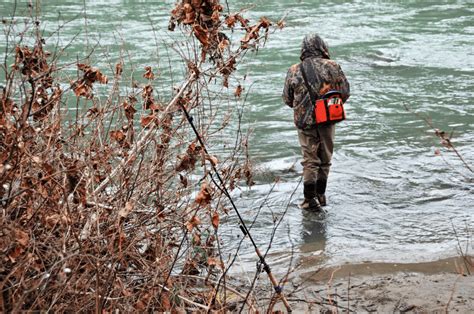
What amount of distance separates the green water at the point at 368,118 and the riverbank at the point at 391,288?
0.96ft

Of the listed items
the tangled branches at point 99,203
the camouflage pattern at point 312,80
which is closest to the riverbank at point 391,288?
the tangled branches at point 99,203

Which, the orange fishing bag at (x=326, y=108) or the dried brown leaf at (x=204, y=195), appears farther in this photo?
the orange fishing bag at (x=326, y=108)

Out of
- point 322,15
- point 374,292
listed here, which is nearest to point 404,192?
point 374,292

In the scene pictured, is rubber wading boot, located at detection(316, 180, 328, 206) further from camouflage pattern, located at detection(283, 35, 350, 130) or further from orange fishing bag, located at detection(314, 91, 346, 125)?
orange fishing bag, located at detection(314, 91, 346, 125)

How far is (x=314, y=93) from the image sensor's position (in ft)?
27.9

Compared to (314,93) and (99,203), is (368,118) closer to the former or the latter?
(314,93)

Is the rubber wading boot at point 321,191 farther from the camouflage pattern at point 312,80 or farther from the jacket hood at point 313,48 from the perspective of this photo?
the jacket hood at point 313,48

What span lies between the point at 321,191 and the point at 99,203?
4.44 metres

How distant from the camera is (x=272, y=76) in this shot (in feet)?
51.1

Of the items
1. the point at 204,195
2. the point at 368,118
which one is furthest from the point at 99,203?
the point at 368,118

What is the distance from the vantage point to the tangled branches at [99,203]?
4.32 metres

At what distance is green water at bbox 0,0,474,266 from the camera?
328 inches

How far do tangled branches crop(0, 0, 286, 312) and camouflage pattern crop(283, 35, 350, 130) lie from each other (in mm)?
2432

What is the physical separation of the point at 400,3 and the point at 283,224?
48.5 feet
